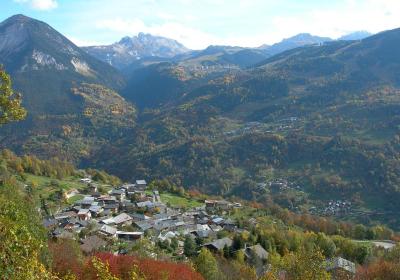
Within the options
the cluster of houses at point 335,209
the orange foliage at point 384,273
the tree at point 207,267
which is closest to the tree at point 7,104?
the tree at point 207,267

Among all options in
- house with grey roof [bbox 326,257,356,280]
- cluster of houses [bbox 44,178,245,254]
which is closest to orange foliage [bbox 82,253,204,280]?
house with grey roof [bbox 326,257,356,280]

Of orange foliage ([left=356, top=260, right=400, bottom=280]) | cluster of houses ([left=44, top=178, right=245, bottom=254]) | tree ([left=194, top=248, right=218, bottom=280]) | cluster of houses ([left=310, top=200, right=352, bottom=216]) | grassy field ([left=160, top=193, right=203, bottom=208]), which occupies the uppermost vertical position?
orange foliage ([left=356, top=260, right=400, bottom=280])

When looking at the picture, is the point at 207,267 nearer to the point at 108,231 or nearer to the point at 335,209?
the point at 108,231

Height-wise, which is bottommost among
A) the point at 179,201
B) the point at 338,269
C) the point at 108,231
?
the point at 179,201

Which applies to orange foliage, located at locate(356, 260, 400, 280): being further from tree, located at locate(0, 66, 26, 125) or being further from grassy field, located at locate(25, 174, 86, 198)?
grassy field, located at locate(25, 174, 86, 198)

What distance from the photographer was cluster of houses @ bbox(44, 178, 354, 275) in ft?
232

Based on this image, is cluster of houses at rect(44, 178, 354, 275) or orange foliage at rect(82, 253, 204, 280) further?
cluster of houses at rect(44, 178, 354, 275)

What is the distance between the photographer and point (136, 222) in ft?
283

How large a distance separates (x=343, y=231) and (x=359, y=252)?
2865 cm

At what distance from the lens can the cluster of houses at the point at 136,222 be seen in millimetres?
70625

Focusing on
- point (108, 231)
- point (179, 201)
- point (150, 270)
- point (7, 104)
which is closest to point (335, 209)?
point (179, 201)

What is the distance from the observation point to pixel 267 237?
77.1 metres

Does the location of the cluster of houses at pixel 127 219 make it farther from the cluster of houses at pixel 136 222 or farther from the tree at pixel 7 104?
the tree at pixel 7 104

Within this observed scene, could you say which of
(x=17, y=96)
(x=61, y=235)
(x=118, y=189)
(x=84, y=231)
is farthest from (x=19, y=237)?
(x=118, y=189)
